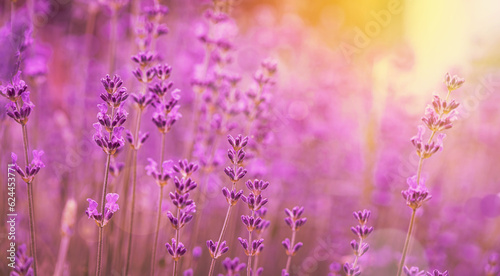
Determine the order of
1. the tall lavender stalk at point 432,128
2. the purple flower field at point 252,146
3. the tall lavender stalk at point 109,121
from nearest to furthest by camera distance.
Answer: the tall lavender stalk at point 109,121 → the tall lavender stalk at point 432,128 → the purple flower field at point 252,146

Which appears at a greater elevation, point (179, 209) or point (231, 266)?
point (179, 209)

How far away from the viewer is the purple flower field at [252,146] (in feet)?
5.90

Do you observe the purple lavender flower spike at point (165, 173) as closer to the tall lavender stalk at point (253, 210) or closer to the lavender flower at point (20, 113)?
the tall lavender stalk at point (253, 210)

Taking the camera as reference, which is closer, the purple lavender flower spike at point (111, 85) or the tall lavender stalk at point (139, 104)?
the purple lavender flower spike at point (111, 85)

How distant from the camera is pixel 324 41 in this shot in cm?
483

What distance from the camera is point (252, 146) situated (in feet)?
6.99

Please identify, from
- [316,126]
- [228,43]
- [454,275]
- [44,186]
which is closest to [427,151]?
[228,43]

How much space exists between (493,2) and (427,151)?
8.99ft

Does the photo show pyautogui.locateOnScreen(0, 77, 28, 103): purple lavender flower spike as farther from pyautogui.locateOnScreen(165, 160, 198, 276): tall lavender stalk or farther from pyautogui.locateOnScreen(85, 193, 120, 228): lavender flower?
pyautogui.locateOnScreen(165, 160, 198, 276): tall lavender stalk

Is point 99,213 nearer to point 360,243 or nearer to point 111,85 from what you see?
point 111,85

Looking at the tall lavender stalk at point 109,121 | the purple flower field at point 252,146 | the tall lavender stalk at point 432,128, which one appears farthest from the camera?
the purple flower field at point 252,146

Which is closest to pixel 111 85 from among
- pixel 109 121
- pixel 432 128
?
pixel 109 121

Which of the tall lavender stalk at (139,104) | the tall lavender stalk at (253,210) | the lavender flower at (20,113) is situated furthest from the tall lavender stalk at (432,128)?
the lavender flower at (20,113)

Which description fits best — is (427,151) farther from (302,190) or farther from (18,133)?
(18,133)
